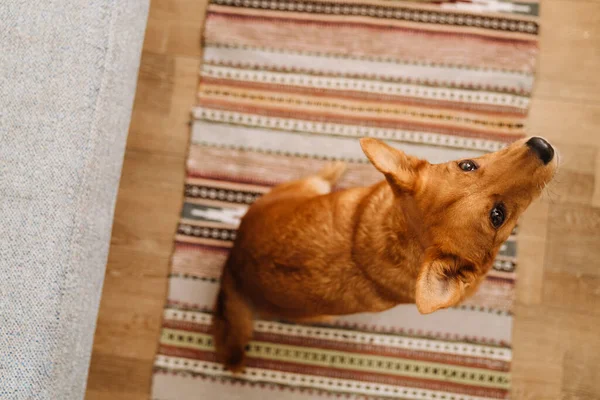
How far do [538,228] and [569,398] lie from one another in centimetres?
83

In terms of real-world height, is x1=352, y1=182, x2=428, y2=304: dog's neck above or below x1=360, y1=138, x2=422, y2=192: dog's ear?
below

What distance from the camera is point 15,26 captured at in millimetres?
1707

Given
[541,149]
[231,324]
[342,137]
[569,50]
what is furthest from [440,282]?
[569,50]

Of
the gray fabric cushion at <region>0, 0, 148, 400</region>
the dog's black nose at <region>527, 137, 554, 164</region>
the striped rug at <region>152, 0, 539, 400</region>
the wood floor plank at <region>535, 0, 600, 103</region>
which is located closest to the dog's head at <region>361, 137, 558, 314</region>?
the dog's black nose at <region>527, 137, 554, 164</region>

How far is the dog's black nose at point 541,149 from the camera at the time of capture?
61.7 inches

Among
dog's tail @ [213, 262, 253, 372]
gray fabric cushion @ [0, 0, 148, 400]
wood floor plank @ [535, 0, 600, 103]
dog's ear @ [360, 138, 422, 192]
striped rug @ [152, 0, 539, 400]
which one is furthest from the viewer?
wood floor plank @ [535, 0, 600, 103]

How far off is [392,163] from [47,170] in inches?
45.9

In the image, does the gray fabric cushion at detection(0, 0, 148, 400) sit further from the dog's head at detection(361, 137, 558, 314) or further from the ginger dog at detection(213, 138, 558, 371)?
the dog's head at detection(361, 137, 558, 314)

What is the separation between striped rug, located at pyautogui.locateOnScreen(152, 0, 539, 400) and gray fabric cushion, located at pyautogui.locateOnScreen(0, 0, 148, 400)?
2.50 feet

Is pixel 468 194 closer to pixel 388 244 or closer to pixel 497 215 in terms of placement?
pixel 497 215

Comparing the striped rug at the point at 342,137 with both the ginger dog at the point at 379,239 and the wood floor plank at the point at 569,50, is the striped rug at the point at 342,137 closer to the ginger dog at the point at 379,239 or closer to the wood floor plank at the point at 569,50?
the wood floor plank at the point at 569,50

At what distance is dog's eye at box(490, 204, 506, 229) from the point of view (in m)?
1.54

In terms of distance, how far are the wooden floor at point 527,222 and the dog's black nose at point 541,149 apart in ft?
2.93

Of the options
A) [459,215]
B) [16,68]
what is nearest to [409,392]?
[459,215]
